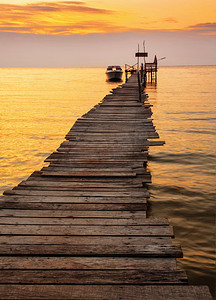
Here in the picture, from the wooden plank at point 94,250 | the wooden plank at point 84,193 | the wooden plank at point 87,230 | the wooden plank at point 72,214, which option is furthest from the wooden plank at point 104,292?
the wooden plank at point 84,193

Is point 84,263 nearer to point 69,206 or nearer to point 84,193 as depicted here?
point 69,206

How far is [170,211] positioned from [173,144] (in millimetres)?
7815

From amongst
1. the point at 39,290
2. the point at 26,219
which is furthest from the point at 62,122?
the point at 39,290

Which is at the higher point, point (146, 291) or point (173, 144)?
point (146, 291)

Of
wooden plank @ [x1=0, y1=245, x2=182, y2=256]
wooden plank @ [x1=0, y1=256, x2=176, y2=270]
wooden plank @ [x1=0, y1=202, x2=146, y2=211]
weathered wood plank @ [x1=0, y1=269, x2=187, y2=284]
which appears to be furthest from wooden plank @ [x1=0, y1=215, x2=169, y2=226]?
weathered wood plank @ [x1=0, y1=269, x2=187, y2=284]

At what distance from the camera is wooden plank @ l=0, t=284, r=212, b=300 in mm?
3191

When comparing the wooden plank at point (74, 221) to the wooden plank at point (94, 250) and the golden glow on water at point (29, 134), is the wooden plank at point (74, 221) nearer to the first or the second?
the wooden plank at point (94, 250)

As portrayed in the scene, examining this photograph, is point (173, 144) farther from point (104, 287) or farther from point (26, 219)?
point (104, 287)

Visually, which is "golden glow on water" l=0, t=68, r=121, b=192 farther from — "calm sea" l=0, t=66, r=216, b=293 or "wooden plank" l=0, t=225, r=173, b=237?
"wooden plank" l=0, t=225, r=173, b=237

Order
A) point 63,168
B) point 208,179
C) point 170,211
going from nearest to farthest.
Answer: point 63,168 → point 170,211 → point 208,179

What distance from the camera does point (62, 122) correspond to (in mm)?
22906

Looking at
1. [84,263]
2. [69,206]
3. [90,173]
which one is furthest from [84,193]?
[84,263]

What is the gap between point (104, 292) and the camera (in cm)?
324

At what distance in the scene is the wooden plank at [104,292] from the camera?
319 cm
